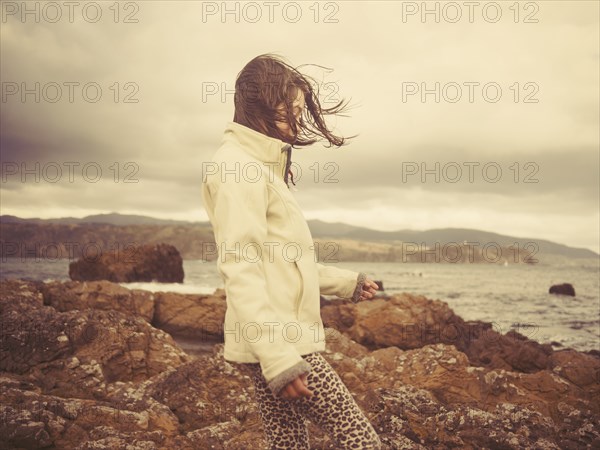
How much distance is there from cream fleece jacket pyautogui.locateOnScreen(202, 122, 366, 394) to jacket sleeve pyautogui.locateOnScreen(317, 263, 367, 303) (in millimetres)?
409

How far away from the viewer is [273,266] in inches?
87.7

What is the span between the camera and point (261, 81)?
2.37 meters

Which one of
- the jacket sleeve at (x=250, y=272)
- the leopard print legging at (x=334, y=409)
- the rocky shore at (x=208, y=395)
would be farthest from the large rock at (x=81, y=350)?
the jacket sleeve at (x=250, y=272)

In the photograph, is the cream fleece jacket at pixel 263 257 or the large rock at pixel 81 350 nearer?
the cream fleece jacket at pixel 263 257

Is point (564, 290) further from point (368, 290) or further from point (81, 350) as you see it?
point (368, 290)

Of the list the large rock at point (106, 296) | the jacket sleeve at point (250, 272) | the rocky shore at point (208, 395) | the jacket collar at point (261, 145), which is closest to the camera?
the jacket sleeve at point (250, 272)

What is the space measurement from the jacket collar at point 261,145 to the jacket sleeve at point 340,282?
2.15 ft

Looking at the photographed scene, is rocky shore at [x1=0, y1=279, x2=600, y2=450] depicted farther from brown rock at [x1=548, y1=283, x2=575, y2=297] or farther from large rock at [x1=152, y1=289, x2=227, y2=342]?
brown rock at [x1=548, y1=283, x2=575, y2=297]

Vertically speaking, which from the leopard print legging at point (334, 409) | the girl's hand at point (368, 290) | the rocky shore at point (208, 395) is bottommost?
the rocky shore at point (208, 395)

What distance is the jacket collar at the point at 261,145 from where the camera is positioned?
235cm

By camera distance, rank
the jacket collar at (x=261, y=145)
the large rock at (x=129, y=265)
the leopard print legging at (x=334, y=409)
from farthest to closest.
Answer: the large rock at (x=129, y=265), the jacket collar at (x=261, y=145), the leopard print legging at (x=334, y=409)

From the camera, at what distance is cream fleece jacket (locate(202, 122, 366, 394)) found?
198 centimetres

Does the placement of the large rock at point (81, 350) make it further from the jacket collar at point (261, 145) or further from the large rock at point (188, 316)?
the large rock at point (188, 316)

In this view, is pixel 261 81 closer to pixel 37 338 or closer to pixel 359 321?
pixel 37 338
